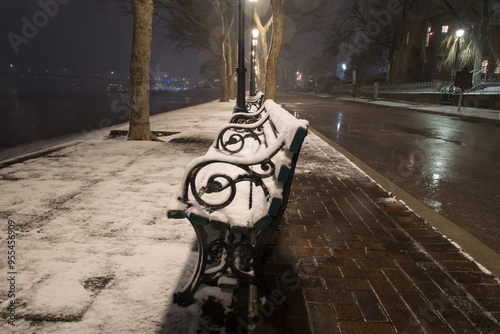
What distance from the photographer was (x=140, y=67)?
7219 millimetres

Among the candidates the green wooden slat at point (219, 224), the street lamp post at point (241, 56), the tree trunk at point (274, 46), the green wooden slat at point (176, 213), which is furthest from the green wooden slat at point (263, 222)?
the tree trunk at point (274, 46)

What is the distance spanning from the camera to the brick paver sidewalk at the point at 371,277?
76.3 inches

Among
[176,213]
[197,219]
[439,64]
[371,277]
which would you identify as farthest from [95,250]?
[439,64]

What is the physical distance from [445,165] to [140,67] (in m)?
6.56

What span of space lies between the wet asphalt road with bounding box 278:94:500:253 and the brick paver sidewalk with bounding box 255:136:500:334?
0.82m

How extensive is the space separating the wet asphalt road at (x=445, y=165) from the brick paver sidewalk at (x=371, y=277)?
822mm

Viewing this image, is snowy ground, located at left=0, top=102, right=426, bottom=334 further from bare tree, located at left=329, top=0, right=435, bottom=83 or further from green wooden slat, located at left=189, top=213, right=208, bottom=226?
bare tree, located at left=329, top=0, right=435, bottom=83

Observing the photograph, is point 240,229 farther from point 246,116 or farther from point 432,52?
point 432,52

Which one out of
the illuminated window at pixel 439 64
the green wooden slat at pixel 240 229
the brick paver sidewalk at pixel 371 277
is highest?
the illuminated window at pixel 439 64

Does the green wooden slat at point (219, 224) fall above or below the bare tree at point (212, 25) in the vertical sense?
below

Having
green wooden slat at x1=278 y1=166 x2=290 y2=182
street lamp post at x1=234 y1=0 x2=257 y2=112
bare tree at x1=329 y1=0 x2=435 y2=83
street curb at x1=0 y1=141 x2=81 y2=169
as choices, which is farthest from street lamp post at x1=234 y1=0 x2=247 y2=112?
bare tree at x1=329 y1=0 x2=435 y2=83

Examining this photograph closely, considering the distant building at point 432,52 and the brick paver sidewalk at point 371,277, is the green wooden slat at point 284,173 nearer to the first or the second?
the brick paver sidewalk at point 371,277

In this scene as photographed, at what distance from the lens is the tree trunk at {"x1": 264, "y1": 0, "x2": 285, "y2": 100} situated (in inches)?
650

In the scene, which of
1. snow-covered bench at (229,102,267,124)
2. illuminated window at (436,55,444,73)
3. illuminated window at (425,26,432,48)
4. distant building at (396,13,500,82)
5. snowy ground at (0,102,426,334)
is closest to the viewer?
snowy ground at (0,102,426,334)
